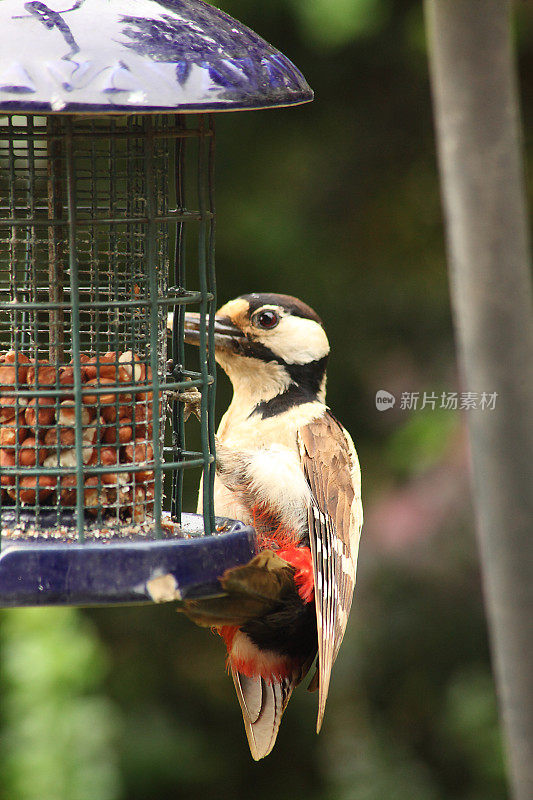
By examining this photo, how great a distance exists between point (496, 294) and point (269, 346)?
1265 mm

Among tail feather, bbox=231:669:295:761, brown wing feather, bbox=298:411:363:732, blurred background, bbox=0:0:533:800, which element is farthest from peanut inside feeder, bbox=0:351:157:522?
blurred background, bbox=0:0:533:800

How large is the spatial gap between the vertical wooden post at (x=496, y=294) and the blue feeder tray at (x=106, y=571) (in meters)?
0.75

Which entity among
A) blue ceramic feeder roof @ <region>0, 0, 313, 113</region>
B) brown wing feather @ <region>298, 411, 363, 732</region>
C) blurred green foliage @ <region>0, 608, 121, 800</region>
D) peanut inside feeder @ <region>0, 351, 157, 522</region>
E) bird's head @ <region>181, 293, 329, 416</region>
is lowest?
blurred green foliage @ <region>0, 608, 121, 800</region>

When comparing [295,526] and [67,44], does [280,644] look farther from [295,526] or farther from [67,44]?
[67,44]

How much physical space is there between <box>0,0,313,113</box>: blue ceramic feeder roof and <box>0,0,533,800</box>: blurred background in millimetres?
2923

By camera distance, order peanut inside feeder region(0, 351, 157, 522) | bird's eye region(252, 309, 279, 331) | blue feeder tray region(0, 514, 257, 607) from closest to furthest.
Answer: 1. blue feeder tray region(0, 514, 257, 607)
2. peanut inside feeder region(0, 351, 157, 522)
3. bird's eye region(252, 309, 279, 331)

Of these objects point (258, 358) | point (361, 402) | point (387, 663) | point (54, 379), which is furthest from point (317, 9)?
point (387, 663)

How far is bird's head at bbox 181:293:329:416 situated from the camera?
13.0 ft

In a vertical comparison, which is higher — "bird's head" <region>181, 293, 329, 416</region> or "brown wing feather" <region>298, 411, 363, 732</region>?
"bird's head" <region>181, 293, 329, 416</region>

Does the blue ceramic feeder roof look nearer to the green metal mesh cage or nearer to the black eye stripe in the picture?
the green metal mesh cage

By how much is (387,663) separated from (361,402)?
1485 mm

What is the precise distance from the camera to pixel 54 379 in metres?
2.93

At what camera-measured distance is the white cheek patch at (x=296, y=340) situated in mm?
3969

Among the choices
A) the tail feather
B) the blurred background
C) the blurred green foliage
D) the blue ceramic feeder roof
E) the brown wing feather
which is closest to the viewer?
the blue ceramic feeder roof
